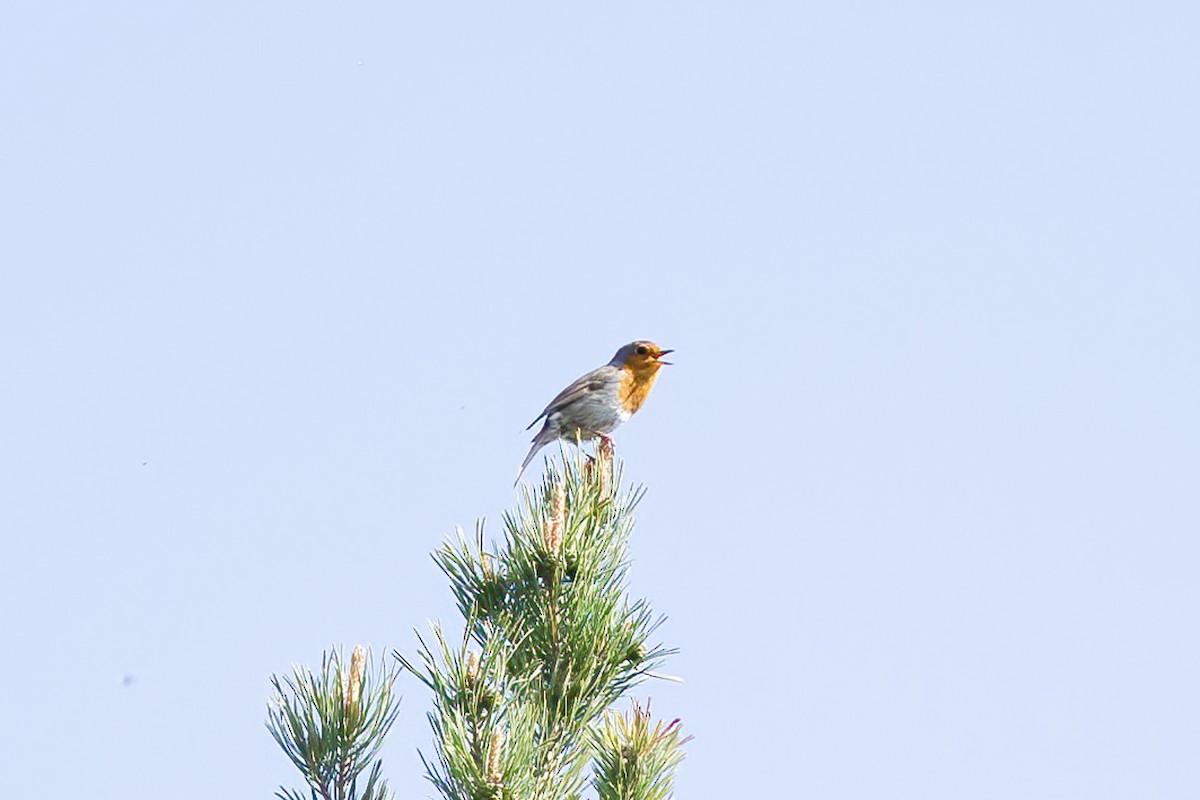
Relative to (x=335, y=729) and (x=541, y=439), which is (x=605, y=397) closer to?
(x=541, y=439)

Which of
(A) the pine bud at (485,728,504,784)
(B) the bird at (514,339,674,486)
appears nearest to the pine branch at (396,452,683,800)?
(A) the pine bud at (485,728,504,784)

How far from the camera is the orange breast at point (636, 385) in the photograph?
11516mm

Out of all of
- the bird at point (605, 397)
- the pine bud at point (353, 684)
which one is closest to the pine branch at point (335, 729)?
the pine bud at point (353, 684)

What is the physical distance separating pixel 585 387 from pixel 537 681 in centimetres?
739

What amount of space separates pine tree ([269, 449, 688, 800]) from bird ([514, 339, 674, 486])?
6.70 m

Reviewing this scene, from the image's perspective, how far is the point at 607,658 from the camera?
3.89m

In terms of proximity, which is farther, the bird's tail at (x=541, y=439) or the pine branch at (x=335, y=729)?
the bird's tail at (x=541, y=439)

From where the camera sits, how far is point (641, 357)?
38.5 feet

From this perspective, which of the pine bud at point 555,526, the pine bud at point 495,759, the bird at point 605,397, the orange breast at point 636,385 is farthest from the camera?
the orange breast at point 636,385

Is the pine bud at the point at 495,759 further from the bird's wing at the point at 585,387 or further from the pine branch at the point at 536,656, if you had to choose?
the bird's wing at the point at 585,387

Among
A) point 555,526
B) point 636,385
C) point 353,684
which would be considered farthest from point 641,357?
point 353,684

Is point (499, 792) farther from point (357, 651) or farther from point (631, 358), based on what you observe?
point (631, 358)

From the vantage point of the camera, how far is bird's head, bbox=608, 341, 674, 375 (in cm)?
1166

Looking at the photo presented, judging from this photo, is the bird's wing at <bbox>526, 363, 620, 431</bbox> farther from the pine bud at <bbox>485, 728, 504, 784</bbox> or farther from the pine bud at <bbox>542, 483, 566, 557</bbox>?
the pine bud at <bbox>485, 728, 504, 784</bbox>
